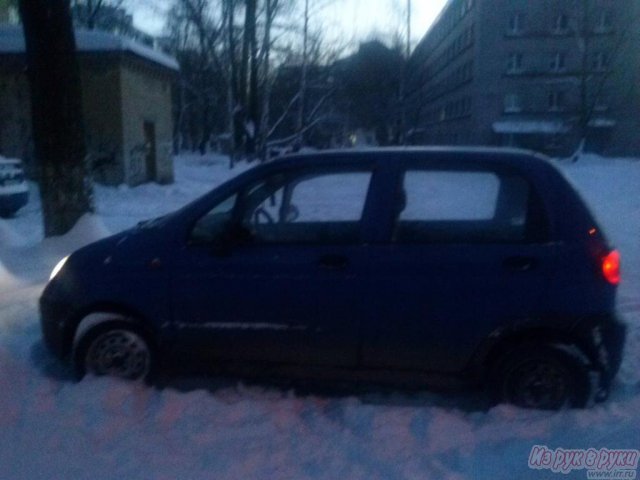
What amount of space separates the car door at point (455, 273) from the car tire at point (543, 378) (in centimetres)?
24

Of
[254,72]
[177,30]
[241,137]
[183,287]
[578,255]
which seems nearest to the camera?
[578,255]

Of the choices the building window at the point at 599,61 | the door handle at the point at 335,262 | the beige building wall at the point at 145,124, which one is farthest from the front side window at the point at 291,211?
the building window at the point at 599,61

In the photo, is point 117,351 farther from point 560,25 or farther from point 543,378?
point 560,25

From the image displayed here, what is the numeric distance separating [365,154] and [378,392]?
1.62m

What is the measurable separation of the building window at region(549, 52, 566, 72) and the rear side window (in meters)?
53.1

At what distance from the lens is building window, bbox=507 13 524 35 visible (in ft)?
177

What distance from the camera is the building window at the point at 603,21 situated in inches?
2077

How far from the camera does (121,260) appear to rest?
203 inches

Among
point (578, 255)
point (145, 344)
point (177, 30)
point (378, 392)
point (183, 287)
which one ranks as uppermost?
point (177, 30)

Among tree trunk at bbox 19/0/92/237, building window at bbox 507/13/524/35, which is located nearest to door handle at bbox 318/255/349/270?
tree trunk at bbox 19/0/92/237

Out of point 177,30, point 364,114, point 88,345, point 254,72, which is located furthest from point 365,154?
point 364,114

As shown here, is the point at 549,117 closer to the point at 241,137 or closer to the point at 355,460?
the point at 241,137

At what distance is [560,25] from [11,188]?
45.7 meters

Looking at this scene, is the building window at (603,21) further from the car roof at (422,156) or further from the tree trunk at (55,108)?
the car roof at (422,156)
